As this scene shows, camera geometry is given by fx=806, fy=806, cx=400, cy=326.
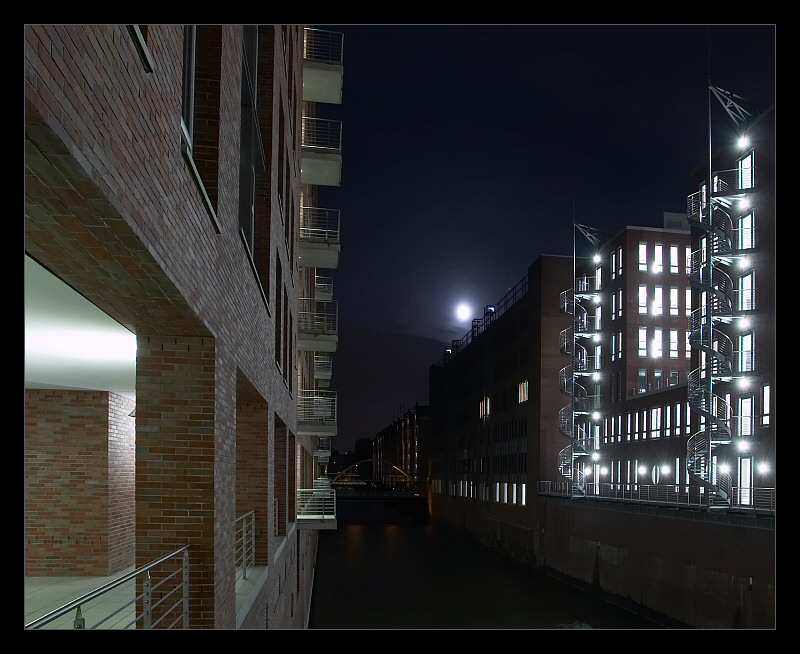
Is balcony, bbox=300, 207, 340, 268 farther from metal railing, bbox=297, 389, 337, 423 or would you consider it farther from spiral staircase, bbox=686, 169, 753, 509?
spiral staircase, bbox=686, 169, 753, 509

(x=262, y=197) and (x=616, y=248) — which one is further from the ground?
(x=616, y=248)

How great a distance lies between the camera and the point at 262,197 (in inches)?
491

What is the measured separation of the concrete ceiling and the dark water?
21231 mm

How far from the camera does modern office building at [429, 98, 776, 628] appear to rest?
1123 inches

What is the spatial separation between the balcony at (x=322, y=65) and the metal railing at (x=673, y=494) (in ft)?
60.7

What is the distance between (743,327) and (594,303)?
20364mm

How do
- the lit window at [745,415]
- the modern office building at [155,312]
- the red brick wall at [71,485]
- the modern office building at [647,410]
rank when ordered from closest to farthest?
1. the modern office building at [155,312]
2. the red brick wall at [71,485]
3. the modern office building at [647,410]
4. the lit window at [745,415]

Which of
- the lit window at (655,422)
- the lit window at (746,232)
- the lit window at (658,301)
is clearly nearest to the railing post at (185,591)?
the lit window at (746,232)

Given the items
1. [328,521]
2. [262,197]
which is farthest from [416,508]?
[262,197]

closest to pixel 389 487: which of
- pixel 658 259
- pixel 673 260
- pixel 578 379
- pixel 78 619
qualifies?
pixel 578 379

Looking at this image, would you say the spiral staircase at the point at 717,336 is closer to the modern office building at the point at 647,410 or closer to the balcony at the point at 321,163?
the modern office building at the point at 647,410

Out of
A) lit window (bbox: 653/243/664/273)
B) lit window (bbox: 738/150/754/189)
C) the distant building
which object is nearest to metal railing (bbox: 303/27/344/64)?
lit window (bbox: 738/150/754/189)

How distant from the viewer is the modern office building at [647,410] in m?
28.5
